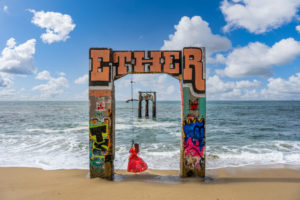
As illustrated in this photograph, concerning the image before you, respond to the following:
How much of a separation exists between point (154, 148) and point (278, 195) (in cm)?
717

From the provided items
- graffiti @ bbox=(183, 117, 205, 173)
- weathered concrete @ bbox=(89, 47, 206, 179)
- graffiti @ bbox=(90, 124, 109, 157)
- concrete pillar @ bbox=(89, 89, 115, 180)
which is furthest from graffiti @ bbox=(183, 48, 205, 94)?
graffiti @ bbox=(90, 124, 109, 157)

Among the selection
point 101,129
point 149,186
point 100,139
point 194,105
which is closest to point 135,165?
point 149,186

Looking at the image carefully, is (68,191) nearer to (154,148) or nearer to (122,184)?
(122,184)

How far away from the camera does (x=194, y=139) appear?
6.06m

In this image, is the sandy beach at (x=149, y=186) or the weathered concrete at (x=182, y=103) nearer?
the sandy beach at (x=149, y=186)

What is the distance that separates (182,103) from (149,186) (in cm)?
273

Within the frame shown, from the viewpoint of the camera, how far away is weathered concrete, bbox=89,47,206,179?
6062 mm

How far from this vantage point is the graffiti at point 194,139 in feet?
19.9

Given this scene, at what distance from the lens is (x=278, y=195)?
5.19 metres

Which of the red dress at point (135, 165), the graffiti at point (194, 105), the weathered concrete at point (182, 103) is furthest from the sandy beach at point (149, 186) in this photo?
the graffiti at point (194, 105)

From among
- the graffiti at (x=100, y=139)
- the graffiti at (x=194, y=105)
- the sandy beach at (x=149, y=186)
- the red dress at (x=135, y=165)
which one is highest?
the graffiti at (x=194, y=105)

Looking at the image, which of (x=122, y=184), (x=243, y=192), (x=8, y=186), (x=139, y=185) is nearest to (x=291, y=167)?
(x=243, y=192)

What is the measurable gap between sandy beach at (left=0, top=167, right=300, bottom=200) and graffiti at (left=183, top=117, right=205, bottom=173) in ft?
2.71

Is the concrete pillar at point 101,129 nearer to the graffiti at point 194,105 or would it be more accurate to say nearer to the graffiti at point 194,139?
the graffiti at point 194,139
